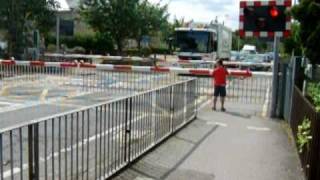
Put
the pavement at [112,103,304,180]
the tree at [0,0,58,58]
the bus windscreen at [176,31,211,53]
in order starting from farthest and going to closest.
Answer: the tree at [0,0,58,58] < the bus windscreen at [176,31,211,53] < the pavement at [112,103,304,180]

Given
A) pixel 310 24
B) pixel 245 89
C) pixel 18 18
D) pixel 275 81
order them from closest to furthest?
1. pixel 310 24
2. pixel 275 81
3. pixel 245 89
4. pixel 18 18

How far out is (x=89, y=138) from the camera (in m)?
6.54

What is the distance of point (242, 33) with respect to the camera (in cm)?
1366

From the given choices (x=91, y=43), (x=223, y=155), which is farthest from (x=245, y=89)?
(x=91, y=43)

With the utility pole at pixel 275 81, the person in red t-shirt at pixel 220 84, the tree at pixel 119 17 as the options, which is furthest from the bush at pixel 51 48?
the utility pole at pixel 275 81

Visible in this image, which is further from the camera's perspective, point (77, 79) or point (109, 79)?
point (77, 79)

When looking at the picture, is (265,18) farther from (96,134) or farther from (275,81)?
(96,134)

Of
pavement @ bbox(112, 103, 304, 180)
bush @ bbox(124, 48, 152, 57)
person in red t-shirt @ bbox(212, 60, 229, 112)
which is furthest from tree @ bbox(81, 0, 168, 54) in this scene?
pavement @ bbox(112, 103, 304, 180)

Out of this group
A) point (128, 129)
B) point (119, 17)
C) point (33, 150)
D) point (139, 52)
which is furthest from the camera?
point (139, 52)

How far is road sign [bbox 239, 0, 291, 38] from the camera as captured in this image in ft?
43.4

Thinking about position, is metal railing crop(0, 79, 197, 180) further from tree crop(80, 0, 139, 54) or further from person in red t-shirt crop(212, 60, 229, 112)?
tree crop(80, 0, 139, 54)

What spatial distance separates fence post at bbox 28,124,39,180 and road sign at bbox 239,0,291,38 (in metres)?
9.35

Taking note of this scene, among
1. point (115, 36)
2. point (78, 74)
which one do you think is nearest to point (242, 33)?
point (78, 74)

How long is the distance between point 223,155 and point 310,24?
180 inches
